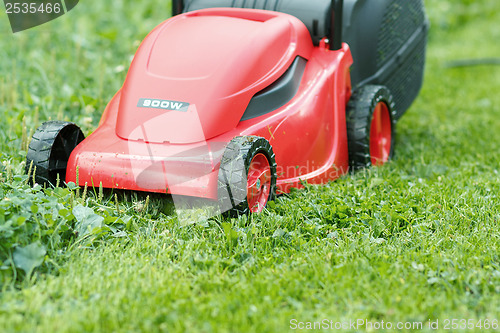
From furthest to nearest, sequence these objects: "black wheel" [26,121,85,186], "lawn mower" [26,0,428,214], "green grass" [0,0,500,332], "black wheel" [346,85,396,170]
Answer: "black wheel" [346,85,396,170]
"black wheel" [26,121,85,186]
"lawn mower" [26,0,428,214]
"green grass" [0,0,500,332]

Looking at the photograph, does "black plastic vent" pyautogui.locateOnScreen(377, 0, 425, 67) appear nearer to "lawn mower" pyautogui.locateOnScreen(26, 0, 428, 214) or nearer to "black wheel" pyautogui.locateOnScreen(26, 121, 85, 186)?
"lawn mower" pyautogui.locateOnScreen(26, 0, 428, 214)

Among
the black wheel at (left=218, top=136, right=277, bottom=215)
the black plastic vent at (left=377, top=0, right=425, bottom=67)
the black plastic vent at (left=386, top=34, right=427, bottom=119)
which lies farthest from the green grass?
the black plastic vent at (left=377, top=0, right=425, bottom=67)

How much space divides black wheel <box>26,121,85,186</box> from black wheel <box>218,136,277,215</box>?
29.2 inches

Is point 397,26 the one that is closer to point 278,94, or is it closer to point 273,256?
point 278,94

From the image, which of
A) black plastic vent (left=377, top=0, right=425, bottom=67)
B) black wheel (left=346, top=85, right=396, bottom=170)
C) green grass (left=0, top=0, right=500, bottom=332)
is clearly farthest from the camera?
black plastic vent (left=377, top=0, right=425, bottom=67)

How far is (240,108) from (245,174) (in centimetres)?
40

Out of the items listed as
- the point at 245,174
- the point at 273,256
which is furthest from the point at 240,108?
the point at 273,256

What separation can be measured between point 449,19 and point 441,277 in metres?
6.00

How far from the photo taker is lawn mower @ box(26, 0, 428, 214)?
2.53m

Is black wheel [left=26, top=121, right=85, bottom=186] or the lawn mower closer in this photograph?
the lawn mower

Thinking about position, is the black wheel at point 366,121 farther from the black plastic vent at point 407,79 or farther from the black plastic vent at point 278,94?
the black plastic vent at point 278,94

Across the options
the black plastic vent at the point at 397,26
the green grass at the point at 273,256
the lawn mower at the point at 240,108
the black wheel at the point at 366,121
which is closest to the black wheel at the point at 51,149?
the lawn mower at the point at 240,108

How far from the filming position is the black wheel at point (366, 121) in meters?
3.18

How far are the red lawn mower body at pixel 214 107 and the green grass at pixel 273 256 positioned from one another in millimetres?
156
